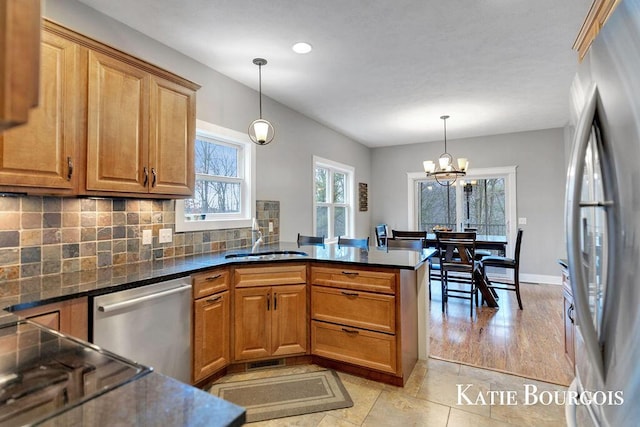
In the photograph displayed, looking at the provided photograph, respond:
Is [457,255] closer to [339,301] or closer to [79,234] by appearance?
[339,301]

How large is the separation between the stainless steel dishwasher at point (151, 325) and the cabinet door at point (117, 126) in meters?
0.68

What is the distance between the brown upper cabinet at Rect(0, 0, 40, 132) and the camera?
0.30 meters

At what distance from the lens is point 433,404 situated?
215cm

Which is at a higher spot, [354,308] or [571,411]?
[571,411]

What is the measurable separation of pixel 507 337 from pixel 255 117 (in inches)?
136

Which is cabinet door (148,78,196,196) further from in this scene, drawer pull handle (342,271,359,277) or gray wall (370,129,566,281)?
gray wall (370,129,566,281)

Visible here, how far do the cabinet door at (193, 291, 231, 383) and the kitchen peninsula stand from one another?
0.02m

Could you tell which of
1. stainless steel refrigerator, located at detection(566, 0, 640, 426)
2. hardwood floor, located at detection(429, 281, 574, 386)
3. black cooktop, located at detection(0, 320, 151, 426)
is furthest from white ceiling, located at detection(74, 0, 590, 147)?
hardwood floor, located at detection(429, 281, 574, 386)

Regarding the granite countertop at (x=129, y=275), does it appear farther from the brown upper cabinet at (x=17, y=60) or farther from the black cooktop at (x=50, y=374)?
the brown upper cabinet at (x=17, y=60)

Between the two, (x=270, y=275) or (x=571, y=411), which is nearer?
(x=571, y=411)

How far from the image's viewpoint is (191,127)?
2514mm

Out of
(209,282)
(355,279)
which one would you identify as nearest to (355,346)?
(355,279)

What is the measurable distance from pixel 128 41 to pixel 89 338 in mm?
2091

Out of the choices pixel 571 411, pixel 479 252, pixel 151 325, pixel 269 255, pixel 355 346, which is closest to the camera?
pixel 571 411
